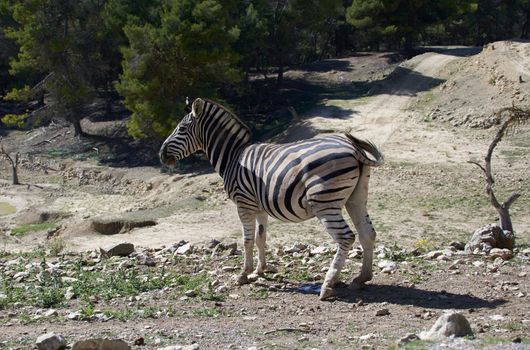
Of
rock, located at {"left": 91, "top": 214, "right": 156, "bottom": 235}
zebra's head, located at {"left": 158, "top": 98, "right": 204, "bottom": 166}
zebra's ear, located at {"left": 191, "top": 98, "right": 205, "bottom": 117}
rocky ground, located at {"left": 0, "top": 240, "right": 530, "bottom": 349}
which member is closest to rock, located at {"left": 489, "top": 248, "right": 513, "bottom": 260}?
rocky ground, located at {"left": 0, "top": 240, "right": 530, "bottom": 349}

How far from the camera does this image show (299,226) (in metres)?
17.9

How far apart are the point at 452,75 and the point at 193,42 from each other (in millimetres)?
13921

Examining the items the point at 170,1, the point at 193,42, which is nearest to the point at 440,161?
the point at 193,42

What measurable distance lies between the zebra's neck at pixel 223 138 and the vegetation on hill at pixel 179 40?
1909cm

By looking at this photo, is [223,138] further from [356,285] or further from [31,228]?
[31,228]

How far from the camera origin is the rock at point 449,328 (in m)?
7.05

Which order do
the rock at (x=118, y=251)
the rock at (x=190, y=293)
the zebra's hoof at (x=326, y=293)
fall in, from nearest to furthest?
1. the zebra's hoof at (x=326, y=293)
2. the rock at (x=190, y=293)
3. the rock at (x=118, y=251)

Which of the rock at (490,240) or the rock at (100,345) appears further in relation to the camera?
the rock at (490,240)

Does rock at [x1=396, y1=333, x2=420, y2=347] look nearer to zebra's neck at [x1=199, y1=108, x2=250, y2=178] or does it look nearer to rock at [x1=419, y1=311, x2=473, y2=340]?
rock at [x1=419, y1=311, x2=473, y2=340]

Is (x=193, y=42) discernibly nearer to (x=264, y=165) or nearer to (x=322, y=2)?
(x=322, y=2)

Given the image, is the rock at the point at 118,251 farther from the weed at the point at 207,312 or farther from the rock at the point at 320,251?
the weed at the point at 207,312

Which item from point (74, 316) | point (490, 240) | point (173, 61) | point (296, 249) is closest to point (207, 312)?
point (74, 316)

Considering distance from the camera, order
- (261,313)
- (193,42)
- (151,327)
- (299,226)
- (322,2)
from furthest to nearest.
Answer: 1. (322,2)
2. (193,42)
3. (299,226)
4. (261,313)
5. (151,327)

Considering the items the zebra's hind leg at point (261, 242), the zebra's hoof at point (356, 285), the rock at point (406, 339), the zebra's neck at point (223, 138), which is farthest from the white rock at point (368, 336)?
the zebra's neck at point (223, 138)
